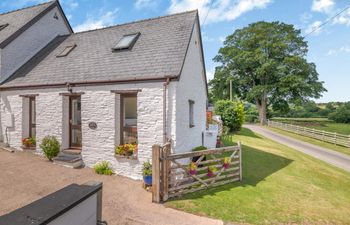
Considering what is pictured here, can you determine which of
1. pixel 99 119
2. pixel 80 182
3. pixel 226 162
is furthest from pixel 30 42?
pixel 226 162

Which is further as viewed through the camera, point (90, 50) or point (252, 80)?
point (252, 80)

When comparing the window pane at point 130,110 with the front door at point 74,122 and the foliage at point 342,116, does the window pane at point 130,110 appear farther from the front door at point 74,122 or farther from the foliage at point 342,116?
the foliage at point 342,116

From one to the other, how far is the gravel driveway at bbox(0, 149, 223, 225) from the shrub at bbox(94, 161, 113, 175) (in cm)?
26

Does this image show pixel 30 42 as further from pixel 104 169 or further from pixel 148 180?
pixel 148 180

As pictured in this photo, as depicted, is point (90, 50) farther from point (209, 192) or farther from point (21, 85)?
point (209, 192)

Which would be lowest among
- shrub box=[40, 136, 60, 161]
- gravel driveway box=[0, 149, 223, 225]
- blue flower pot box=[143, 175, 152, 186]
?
gravel driveway box=[0, 149, 223, 225]

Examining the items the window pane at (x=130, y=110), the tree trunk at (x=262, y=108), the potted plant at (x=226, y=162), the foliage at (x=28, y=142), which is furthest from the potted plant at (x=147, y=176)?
the tree trunk at (x=262, y=108)

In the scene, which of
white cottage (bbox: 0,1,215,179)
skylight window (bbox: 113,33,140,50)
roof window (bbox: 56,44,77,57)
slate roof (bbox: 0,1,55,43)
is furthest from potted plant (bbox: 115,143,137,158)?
slate roof (bbox: 0,1,55,43)

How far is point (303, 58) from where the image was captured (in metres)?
36.4

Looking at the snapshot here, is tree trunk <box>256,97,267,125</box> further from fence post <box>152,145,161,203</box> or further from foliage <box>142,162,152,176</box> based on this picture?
fence post <box>152,145,161,203</box>

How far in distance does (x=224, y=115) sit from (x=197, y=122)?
40.4 ft

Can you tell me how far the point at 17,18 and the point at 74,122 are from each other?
1033cm

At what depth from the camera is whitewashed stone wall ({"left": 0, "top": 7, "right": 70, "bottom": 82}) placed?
12659mm

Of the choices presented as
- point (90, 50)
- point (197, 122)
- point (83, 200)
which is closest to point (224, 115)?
point (197, 122)
